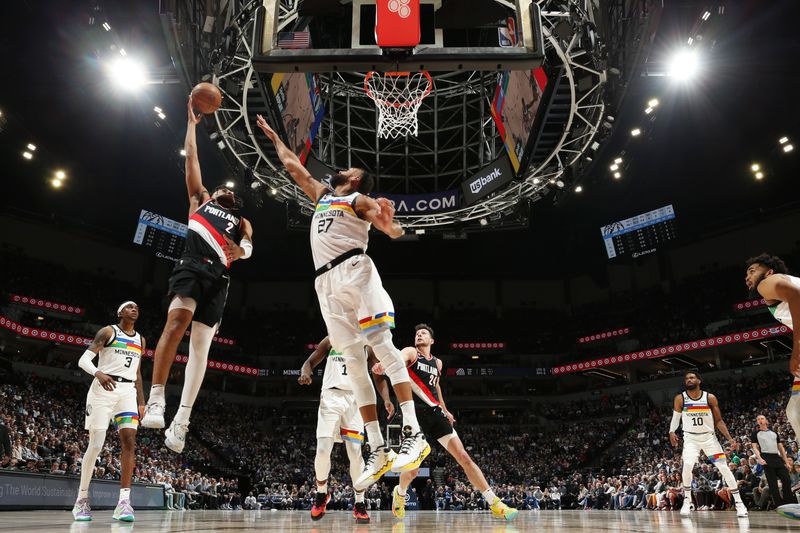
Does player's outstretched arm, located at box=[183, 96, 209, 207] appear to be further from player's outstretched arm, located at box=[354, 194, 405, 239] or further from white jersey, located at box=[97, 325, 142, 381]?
white jersey, located at box=[97, 325, 142, 381]

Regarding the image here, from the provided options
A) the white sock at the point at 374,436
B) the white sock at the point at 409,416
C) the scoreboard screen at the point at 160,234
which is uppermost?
the scoreboard screen at the point at 160,234

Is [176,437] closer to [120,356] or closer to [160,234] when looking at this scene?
[120,356]

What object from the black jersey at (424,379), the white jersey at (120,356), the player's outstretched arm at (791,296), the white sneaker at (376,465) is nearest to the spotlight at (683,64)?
the player's outstretched arm at (791,296)

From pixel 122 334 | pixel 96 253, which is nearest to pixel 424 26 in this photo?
pixel 122 334

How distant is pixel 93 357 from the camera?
6473mm

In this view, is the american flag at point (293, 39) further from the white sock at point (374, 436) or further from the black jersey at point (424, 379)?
the white sock at point (374, 436)

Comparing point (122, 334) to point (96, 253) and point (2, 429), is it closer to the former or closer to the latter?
point (2, 429)

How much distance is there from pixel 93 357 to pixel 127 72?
11377 mm

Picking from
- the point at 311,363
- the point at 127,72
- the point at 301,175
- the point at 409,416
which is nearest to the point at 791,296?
the point at 409,416

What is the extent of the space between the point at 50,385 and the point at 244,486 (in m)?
9.69

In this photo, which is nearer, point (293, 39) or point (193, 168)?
point (193, 168)

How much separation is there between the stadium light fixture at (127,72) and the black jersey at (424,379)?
12815 mm

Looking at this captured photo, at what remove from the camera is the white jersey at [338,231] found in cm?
448

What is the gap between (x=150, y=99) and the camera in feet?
59.0
